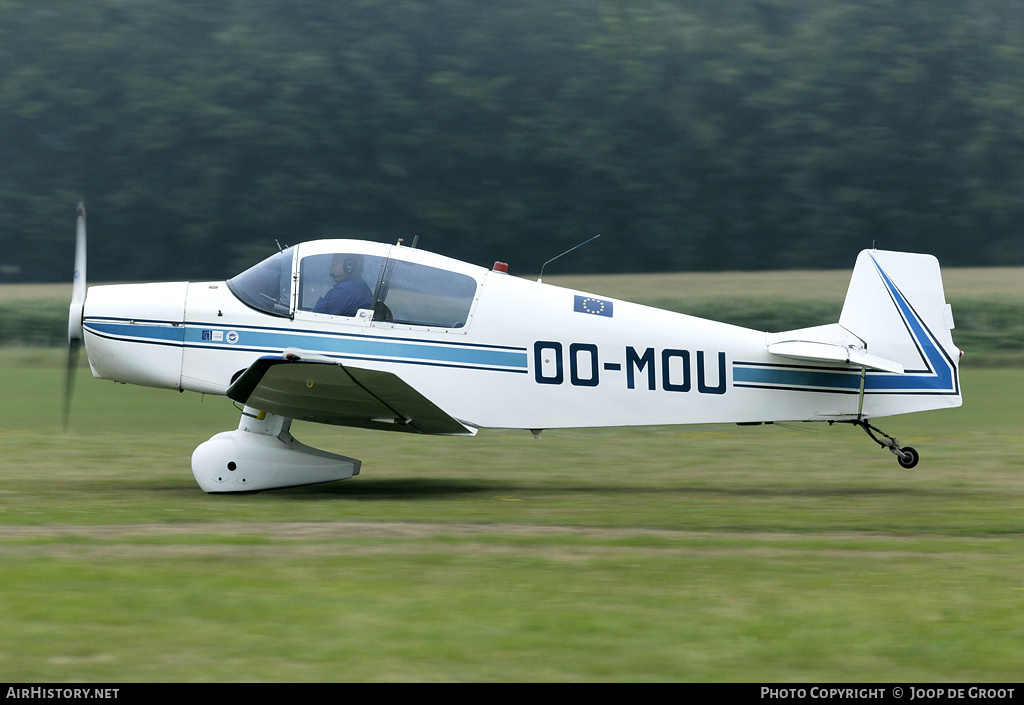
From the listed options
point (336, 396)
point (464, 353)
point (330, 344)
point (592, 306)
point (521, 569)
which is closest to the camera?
point (521, 569)

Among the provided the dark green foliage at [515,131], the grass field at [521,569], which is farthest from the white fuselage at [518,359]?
the dark green foliage at [515,131]

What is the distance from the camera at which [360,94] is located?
4531 cm

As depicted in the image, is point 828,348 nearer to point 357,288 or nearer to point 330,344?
→ point 357,288

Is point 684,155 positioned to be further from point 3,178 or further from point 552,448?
point 552,448

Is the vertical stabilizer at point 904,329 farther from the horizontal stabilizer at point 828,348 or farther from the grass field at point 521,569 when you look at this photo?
the grass field at point 521,569

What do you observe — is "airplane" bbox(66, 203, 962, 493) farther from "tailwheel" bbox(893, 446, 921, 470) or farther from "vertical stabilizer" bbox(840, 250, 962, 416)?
"tailwheel" bbox(893, 446, 921, 470)

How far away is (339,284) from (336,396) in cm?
90

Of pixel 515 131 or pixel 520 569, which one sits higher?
pixel 515 131

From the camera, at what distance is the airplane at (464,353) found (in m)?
8.23

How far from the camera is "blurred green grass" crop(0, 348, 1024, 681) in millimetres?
4418

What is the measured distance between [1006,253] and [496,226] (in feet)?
59.9

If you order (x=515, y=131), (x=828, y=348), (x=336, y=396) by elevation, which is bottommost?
(x=336, y=396)

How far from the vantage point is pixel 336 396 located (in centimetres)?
793

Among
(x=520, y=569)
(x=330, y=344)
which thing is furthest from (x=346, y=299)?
(x=520, y=569)
